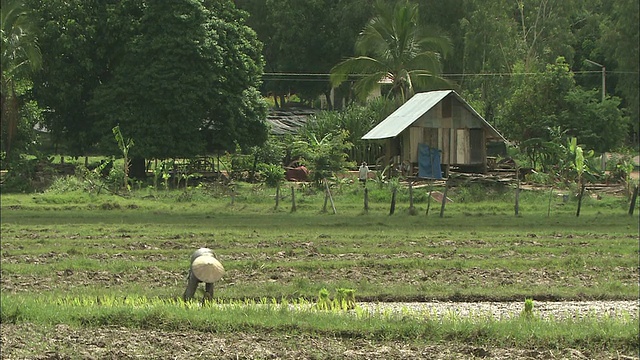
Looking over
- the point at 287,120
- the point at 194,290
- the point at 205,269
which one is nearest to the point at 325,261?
the point at 194,290

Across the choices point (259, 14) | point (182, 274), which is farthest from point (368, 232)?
point (259, 14)

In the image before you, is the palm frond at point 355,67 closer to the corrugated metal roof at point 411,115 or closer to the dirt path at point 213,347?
the corrugated metal roof at point 411,115

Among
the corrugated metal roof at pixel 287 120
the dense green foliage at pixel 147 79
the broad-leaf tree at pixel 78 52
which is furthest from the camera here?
the corrugated metal roof at pixel 287 120

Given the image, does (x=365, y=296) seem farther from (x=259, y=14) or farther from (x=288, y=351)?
(x=259, y=14)

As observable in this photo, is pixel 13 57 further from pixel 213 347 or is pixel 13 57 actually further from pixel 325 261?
pixel 213 347

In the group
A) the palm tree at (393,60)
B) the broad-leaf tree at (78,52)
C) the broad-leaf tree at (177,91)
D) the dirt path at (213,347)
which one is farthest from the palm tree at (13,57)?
the dirt path at (213,347)

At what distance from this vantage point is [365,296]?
42.1ft

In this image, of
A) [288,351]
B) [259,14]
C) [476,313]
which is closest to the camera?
[288,351]

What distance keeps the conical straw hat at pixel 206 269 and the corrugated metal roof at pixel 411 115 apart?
77.9 feet

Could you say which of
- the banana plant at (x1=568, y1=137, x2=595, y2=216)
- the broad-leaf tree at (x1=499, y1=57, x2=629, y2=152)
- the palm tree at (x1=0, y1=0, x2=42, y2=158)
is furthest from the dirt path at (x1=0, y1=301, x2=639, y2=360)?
the broad-leaf tree at (x1=499, y1=57, x2=629, y2=152)

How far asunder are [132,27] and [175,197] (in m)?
10.0

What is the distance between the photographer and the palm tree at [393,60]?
137ft

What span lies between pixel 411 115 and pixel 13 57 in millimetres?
15839

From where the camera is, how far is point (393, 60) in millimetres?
42094
